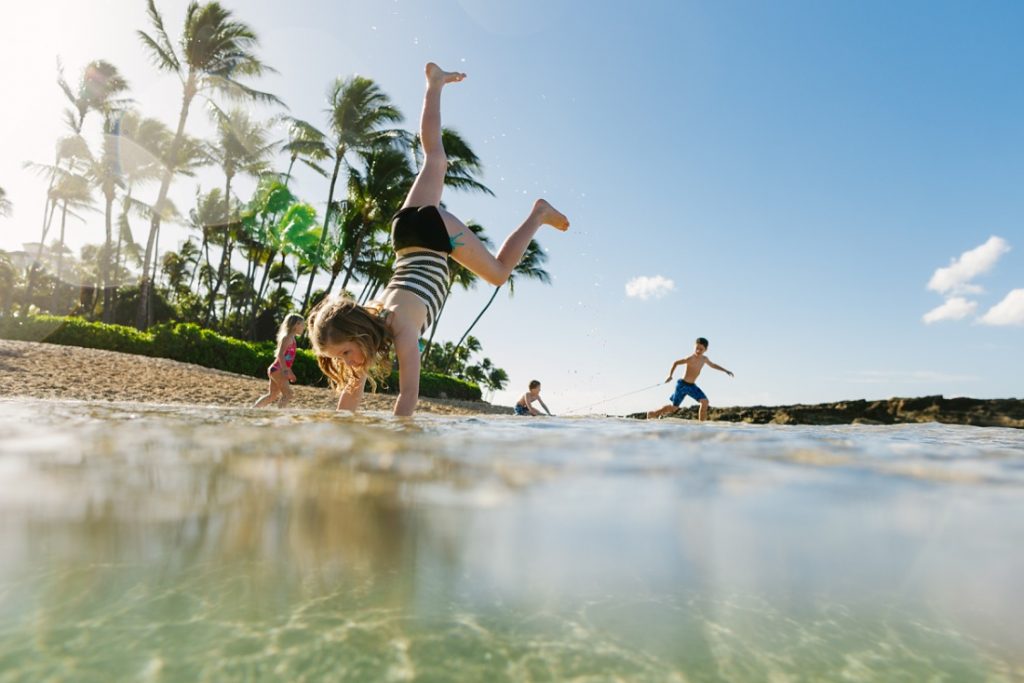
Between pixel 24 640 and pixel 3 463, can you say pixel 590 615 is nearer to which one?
pixel 24 640

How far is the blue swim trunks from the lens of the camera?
13125mm

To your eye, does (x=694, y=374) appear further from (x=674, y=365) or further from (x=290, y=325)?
(x=290, y=325)

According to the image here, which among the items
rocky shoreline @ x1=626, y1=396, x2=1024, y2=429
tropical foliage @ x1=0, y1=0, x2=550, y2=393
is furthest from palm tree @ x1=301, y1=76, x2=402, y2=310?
rocky shoreline @ x1=626, y1=396, x2=1024, y2=429

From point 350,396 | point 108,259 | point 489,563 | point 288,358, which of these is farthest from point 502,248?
point 108,259

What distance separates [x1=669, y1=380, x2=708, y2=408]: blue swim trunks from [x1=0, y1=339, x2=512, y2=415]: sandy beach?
19.8ft

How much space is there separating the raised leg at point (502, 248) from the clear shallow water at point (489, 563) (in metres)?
2.13

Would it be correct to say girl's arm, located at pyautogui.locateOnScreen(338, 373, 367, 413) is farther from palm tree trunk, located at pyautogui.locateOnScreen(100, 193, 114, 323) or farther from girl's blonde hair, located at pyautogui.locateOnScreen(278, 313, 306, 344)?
palm tree trunk, located at pyautogui.locateOnScreen(100, 193, 114, 323)

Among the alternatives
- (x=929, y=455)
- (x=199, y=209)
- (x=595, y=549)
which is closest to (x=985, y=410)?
(x=929, y=455)

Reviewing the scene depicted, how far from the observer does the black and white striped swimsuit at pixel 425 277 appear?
4535 mm

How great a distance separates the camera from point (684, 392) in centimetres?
1327

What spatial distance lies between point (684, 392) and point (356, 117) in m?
19.9

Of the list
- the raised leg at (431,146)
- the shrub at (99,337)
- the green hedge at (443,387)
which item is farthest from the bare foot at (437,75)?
the shrub at (99,337)

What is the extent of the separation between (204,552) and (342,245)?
2545 centimetres

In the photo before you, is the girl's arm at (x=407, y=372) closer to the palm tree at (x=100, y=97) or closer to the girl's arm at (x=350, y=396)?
the girl's arm at (x=350, y=396)
